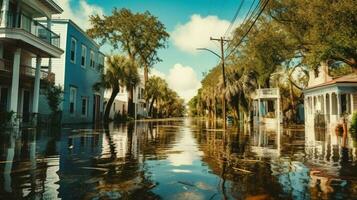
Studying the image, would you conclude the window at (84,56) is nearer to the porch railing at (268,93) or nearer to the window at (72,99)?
the window at (72,99)

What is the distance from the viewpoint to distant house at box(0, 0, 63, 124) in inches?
757

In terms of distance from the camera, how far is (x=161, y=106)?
9394 cm

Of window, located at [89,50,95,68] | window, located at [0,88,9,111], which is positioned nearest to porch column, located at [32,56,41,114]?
window, located at [0,88,9,111]

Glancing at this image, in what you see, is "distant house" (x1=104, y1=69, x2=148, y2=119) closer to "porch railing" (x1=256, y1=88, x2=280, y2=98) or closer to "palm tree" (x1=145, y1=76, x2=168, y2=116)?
"palm tree" (x1=145, y1=76, x2=168, y2=116)

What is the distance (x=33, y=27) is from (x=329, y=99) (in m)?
26.4

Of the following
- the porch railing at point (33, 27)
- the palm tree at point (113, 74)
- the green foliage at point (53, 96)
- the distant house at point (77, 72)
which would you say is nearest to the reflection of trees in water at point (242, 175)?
the porch railing at point (33, 27)

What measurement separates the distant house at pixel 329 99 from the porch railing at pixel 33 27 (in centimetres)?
2122

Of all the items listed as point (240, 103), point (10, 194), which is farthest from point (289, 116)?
point (10, 194)

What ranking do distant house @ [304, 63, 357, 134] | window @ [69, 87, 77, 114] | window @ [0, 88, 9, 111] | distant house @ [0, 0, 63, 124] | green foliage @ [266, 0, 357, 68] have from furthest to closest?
1. window @ [69, 87, 77, 114]
2. distant house @ [304, 63, 357, 134]
3. window @ [0, 88, 9, 111]
4. distant house @ [0, 0, 63, 124]
5. green foliage @ [266, 0, 357, 68]

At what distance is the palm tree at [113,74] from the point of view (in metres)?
35.7

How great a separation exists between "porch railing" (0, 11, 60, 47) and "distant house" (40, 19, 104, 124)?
2723mm

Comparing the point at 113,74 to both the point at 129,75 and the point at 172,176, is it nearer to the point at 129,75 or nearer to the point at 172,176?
the point at 129,75

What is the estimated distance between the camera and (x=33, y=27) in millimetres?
22938

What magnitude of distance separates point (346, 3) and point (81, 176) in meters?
16.3
